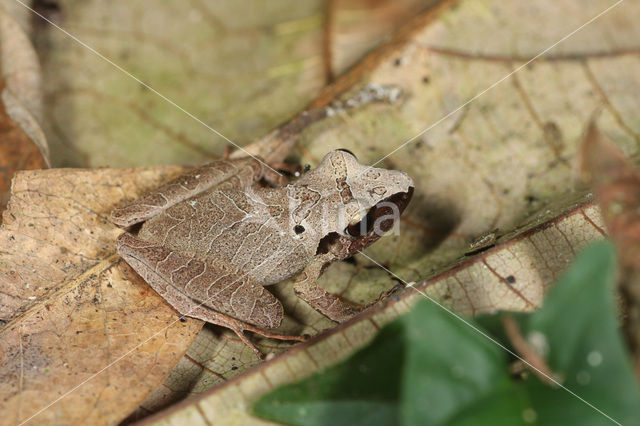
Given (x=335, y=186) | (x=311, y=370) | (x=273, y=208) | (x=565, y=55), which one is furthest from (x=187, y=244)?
(x=565, y=55)

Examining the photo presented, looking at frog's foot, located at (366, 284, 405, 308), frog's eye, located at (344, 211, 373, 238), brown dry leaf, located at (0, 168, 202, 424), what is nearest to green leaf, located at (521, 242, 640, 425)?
frog's foot, located at (366, 284, 405, 308)

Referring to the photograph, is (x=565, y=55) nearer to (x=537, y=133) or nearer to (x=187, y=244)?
(x=537, y=133)

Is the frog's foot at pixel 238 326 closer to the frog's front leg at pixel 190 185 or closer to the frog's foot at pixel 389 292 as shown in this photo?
the frog's foot at pixel 389 292

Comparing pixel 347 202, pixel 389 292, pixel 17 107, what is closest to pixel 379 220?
pixel 347 202

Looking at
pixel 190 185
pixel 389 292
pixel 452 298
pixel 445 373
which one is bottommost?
pixel 445 373

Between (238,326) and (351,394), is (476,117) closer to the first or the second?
(238,326)

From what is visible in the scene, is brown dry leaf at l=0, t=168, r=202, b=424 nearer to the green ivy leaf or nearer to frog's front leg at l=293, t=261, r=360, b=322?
frog's front leg at l=293, t=261, r=360, b=322
